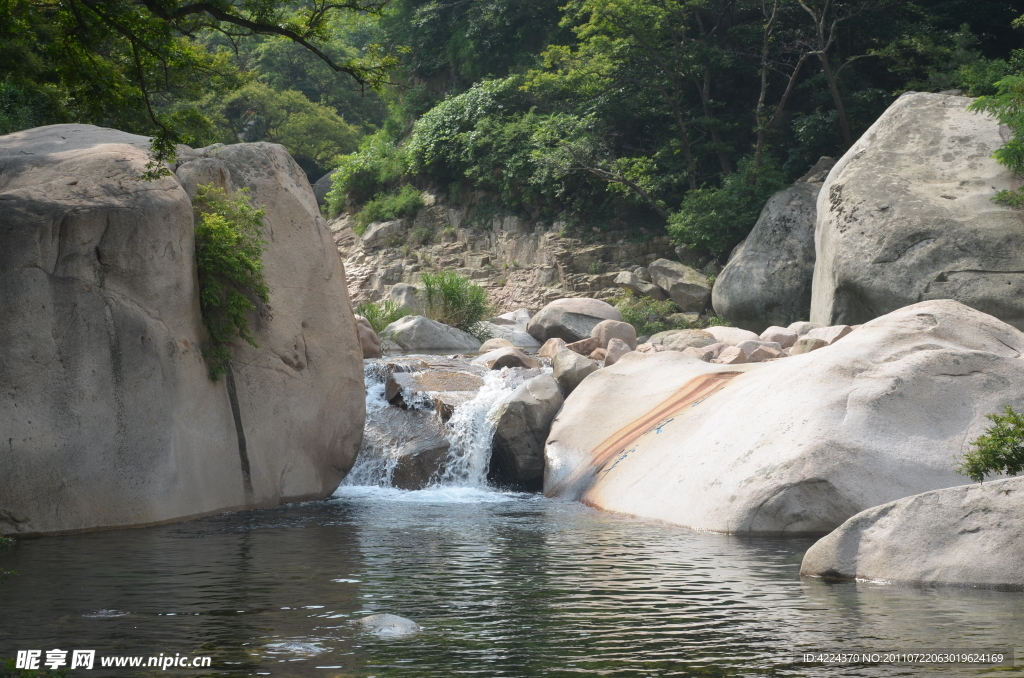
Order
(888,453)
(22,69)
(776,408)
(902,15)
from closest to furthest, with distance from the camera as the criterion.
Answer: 1. (888,453)
2. (776,408)
3. (22,69)
4. (902,15)

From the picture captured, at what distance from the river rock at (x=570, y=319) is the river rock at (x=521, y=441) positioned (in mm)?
7655

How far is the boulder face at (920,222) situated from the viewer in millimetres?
16891

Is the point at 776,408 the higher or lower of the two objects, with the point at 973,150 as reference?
lower

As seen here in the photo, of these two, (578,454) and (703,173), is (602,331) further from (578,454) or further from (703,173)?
(703,173)

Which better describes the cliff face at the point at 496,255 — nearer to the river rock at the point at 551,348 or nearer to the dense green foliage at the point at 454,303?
the dense green foliage at the point at 454,303

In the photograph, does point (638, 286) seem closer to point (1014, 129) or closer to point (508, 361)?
Result: point (1014, 129)

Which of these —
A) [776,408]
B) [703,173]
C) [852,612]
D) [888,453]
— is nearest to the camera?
[852,612]

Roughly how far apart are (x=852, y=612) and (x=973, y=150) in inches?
587

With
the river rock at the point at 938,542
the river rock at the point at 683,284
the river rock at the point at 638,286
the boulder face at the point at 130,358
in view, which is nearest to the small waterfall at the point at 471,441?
the boulder face at the point at 130,358

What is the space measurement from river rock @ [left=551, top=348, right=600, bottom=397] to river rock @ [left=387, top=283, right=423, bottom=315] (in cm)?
1011

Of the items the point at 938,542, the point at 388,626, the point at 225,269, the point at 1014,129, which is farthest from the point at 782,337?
the point at 388,626

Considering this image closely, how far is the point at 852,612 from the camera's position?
572cm

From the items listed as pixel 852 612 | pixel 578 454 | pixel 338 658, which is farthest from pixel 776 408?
pixel 338 658

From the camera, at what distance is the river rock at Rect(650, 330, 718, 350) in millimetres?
18152
